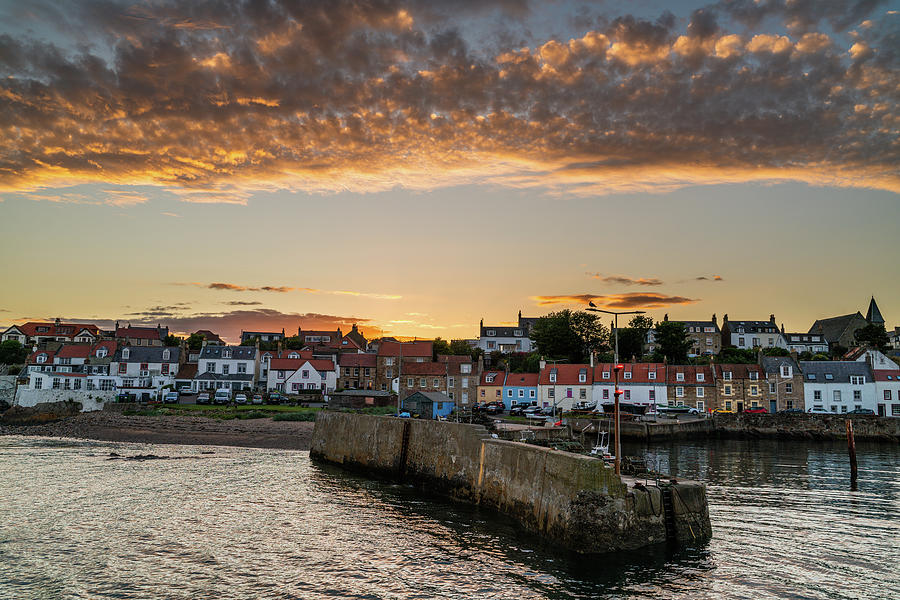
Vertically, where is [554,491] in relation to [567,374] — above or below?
below

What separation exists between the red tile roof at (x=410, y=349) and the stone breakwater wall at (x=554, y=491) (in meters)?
66.2

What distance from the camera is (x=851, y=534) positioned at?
2539cm

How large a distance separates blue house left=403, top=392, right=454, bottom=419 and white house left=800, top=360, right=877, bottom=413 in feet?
166

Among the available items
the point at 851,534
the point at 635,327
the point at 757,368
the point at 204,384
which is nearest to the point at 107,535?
the point at 851,534

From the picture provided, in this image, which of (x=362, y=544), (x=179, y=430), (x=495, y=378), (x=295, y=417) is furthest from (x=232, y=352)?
(x=362, y=544)

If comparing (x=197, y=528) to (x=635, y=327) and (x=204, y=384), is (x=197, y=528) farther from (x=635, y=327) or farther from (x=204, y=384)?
(x=635, y=327)

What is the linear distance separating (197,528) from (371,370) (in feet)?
253

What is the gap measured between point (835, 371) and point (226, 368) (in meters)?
88.3

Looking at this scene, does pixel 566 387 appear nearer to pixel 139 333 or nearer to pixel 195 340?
pixel 195 340

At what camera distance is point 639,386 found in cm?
8506

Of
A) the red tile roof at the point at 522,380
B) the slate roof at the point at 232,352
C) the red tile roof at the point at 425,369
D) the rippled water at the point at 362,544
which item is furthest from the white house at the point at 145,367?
the rippled water at the point at 362,544

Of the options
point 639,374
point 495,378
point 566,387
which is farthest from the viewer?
point 495,378

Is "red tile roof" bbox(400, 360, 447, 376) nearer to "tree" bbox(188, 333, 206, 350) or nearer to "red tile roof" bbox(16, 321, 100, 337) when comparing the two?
"tree" bbox(188, 333, 206, 350)

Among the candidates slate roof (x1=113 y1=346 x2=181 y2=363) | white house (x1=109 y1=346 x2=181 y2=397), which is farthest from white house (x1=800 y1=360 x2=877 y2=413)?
slate roof (x1=113 y1=346 x2=181 y2=363)
